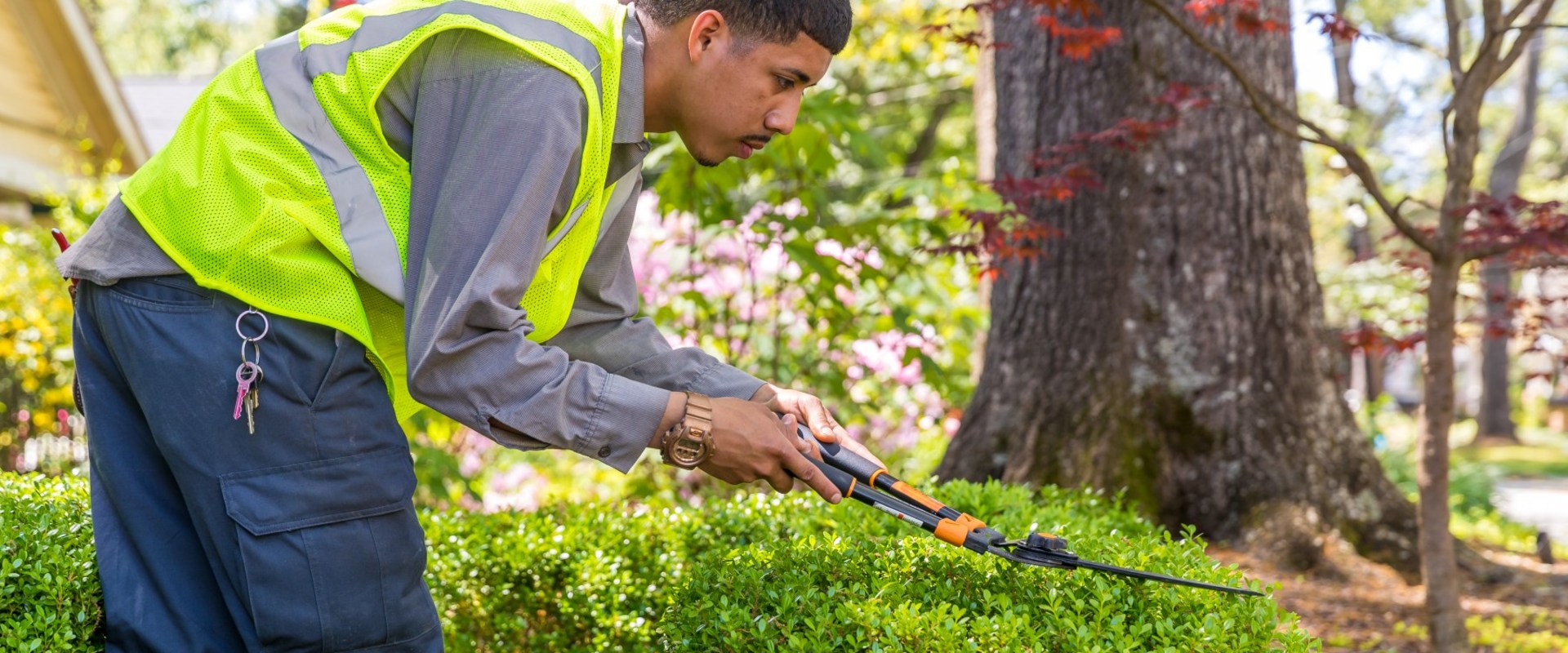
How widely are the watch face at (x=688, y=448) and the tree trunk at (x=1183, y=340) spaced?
111 inches

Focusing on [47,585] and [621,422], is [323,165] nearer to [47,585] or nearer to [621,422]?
Answer: [621,422]

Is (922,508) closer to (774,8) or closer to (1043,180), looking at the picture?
(774,8)

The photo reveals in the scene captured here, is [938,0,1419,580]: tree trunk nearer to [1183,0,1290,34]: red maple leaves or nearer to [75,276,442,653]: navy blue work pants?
[1183,0,1290,34]: red maple leaves

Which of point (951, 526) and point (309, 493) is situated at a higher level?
point (309, 493)

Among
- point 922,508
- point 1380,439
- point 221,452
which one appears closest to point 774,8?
point 922,508

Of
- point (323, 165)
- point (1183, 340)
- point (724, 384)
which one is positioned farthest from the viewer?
point (1183, 340)

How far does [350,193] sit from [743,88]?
1.92 feet

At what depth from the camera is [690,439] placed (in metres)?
1.79

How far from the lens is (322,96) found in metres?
1.76

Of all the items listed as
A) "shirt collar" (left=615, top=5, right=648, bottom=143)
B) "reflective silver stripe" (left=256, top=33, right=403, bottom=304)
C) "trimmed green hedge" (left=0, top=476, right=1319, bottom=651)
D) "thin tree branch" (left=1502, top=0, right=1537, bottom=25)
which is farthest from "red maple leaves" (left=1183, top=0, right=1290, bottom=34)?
"reflective silver stripe" (left=256, top=33, right=403, bottom=304)

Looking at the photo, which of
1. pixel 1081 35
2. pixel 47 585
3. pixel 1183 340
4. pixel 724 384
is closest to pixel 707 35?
pixel 724 384

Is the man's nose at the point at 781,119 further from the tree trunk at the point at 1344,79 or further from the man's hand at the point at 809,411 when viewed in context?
the tree trunk at the point at 1344,79

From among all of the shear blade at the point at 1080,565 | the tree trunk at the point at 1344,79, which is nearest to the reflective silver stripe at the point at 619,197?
the shear blade at the point at 1080,565

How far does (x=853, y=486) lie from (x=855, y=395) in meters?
3.92
